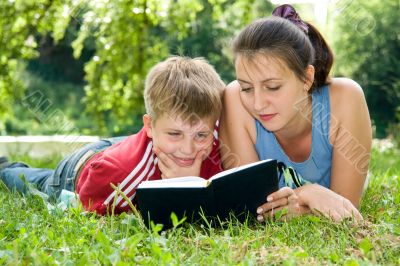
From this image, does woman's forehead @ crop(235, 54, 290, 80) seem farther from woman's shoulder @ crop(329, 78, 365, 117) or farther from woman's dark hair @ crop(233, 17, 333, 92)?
woman's shoulder @ crop(329, 78, 365, 117)

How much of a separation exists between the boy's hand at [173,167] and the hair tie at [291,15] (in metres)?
0.84

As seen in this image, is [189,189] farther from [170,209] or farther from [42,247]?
[42,247]

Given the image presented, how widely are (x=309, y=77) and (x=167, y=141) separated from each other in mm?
806

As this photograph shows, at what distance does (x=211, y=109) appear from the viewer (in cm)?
309

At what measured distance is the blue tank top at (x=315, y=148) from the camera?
3.23 m

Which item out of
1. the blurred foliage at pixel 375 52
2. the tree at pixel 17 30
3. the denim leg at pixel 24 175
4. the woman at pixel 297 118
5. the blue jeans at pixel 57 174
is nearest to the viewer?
the woman at pixel 297 118

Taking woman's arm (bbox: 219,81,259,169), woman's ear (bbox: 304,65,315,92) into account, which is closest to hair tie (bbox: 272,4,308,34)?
woman's ear (bbox: 304,65,315,92)

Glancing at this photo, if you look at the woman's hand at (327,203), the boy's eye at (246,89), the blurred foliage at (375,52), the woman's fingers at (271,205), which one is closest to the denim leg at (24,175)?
the boy's eye at (246,89)

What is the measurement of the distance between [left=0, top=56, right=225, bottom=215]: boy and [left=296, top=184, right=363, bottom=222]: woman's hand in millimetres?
576

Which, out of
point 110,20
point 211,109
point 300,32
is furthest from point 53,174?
point 110,20

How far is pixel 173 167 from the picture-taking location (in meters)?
3.01

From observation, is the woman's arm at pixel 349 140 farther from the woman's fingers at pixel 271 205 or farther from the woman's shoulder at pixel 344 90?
the woman's fingers at pixel 271 205

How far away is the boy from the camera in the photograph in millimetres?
2951

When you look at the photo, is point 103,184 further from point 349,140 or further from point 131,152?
point 349,140
